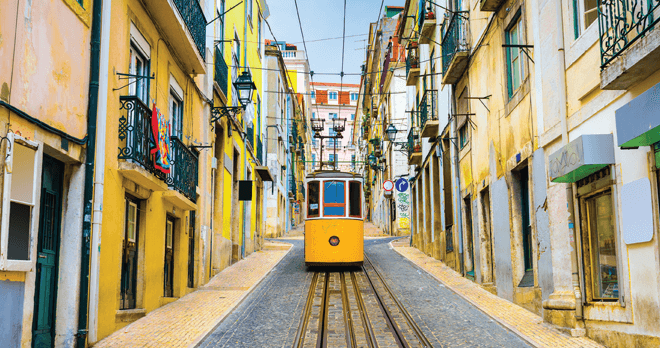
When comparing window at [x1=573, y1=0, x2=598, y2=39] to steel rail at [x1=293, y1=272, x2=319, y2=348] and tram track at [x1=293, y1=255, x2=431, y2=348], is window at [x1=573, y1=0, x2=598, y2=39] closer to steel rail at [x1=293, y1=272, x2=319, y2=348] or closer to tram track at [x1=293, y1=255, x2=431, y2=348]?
tram track at [x1=293, y1=255, x2=431, y2=348]

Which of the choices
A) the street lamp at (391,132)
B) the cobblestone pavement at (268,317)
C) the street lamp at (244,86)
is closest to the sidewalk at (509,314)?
the cobblestone pavement at (268,317)

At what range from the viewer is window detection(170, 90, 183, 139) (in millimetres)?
11469

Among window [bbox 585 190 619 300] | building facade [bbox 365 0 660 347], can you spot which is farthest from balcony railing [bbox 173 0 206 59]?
window [bbox 585 190 619 300]

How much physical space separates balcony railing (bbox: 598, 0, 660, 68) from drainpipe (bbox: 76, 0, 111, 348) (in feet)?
19.9

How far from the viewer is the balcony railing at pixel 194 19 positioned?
1073 centimetres

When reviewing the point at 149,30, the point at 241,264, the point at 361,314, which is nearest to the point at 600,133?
the point at 361,314

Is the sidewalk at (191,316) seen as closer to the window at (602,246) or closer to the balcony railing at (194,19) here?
the balcony railing at (194,19)

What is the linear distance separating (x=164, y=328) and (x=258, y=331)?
134 cm

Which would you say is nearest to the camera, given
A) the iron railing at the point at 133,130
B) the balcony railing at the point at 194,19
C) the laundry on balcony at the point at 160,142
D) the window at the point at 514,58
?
the iron railing at the point at 133,130

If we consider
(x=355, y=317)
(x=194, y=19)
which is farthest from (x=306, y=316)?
(x=194, y=19)

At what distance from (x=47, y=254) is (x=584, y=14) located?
729cm

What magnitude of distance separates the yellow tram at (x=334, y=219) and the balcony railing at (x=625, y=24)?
9.64 metres

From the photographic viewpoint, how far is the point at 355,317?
960 cm

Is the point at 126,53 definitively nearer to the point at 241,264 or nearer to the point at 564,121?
the point at 564,121
